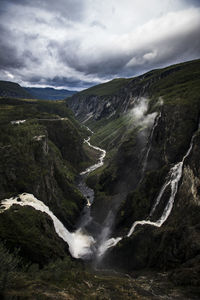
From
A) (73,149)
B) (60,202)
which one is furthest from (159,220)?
(73,149)

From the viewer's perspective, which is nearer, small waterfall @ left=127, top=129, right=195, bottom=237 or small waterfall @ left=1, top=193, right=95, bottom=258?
small waterfall @ left=127, top=129, right=195, bottom=237

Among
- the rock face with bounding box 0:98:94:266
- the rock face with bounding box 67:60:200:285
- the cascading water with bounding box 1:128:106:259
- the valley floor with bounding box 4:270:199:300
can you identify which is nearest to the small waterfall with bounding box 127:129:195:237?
the rock face with bounding box 67:60:200:285

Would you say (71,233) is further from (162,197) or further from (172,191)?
(172,191)

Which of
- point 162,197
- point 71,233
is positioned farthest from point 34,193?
point 162,197

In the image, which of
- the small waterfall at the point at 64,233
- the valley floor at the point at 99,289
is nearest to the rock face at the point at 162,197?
the valley floor at the point at 99,289

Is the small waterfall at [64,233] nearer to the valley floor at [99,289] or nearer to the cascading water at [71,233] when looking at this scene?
the cascading water at [71,233]

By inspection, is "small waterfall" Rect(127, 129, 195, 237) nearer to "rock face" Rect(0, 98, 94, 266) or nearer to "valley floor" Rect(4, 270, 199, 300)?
"valley floor" Rect(4, 270, 199, 300)

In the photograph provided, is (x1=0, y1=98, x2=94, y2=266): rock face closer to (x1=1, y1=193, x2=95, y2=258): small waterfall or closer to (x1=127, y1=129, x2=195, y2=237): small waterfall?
(x1=1, y1=193, x2=95, y2=258): small waterfall

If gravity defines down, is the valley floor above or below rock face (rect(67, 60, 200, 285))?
below

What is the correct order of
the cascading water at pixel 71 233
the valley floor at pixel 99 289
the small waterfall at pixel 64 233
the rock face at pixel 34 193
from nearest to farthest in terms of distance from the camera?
1. the valley floor at pixel 99 289
2. the rock face at pixel 34 193
3. the small waterfall at pixel 64 233
4. the cascading water at pixel 71 233

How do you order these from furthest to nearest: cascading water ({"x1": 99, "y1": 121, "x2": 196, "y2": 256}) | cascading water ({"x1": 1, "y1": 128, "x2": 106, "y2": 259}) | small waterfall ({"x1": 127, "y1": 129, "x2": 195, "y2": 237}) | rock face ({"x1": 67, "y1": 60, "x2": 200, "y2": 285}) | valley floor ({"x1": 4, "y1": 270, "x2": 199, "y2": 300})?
cascading water ({"x1": 1, "y1": 128, "x2": 106, "y2": 259}), cascading water ({"x1": 99, "y1": 121, "x2": 196, "y2": 256}), small waterfall ({"x1": 127, "y1": 129, "x2": 195, "y2": 237}), rock face ({"x1": 67, "y1": 60, "x2": 200, "y2": 285}), valley floor ({"x1": 4, "y1": 270, "x2": 199, "y2": 300})

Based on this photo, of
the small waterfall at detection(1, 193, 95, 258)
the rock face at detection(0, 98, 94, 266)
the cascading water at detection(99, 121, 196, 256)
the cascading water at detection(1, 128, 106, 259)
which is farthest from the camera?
the cascading water at detection(1, 128, 106, 259)
